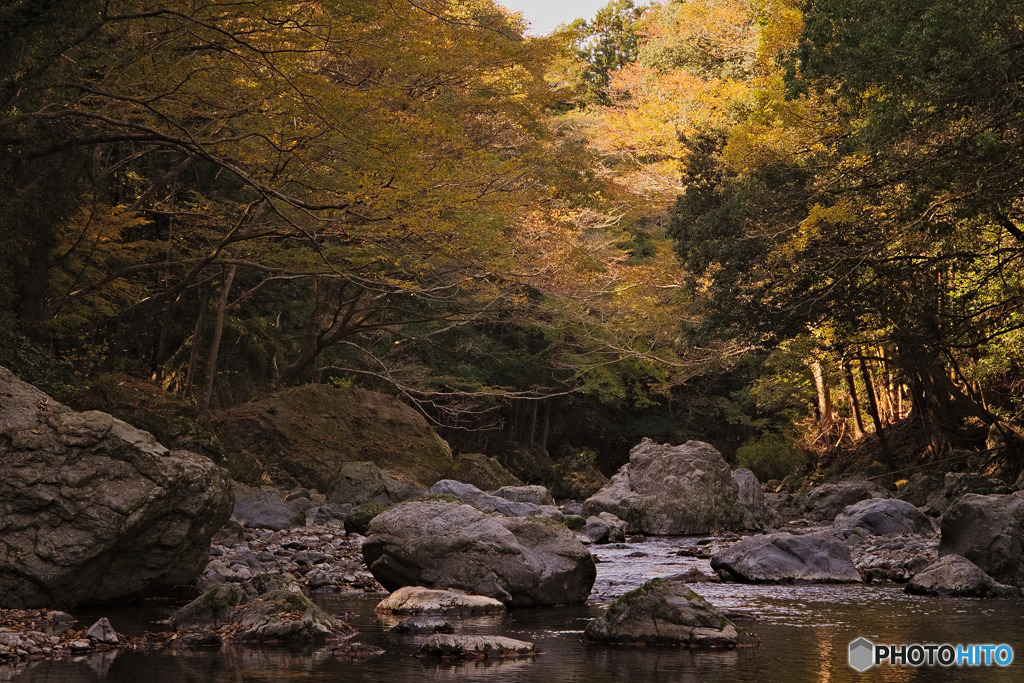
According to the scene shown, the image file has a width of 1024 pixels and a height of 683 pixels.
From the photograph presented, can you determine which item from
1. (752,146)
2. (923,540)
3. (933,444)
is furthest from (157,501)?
(933,444)

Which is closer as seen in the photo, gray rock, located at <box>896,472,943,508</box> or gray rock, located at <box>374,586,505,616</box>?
gray rock, located at <box>374,586,505,616</box>

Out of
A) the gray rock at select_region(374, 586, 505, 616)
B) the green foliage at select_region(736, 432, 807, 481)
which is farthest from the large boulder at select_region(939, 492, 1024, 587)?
the green foliage at select_region(736, 432, 807, 481)

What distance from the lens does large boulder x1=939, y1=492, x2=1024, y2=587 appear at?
8.95 meters

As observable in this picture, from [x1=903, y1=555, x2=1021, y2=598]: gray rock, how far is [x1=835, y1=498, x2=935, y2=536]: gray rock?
404 cm

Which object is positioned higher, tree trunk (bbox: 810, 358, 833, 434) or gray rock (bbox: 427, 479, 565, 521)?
tree trunk (bbox: 810, 358, 833, 434)

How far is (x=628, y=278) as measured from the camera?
25422 millimetres

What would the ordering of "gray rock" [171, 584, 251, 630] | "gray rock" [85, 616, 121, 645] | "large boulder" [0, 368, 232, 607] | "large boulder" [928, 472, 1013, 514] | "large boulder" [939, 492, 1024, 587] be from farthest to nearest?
"large boulder" [928, 472, 1013, 514] → "large boulder" [939, 492, 1024, 587] → "large boulder" [0, 368, 232, 607] → "gray rock" [171, 584, 251, 630] → "gray rock" [85, 616, 121, 645]

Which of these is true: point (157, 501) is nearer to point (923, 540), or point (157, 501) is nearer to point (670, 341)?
point (923, 540)

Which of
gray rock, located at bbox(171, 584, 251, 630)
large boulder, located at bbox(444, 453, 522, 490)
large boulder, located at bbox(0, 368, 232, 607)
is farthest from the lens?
large boulder, located at bbox(444, 453, 522, 490)

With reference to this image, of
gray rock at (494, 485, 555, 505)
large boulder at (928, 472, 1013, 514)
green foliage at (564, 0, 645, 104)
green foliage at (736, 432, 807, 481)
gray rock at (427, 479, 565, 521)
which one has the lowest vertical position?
gray rock at (427, 479, 565, 521)

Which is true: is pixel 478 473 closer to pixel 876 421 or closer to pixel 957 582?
pixel 876 421

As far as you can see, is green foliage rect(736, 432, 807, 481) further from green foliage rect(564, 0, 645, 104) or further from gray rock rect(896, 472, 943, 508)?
green foliage rect(564, 0, 645, 104)

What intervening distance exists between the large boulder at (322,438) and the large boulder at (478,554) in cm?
955

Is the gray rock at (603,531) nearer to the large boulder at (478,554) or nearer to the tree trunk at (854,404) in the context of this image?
the large boulder at (478,554)
